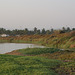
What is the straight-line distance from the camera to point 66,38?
152ft

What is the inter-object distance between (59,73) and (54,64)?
254 cm

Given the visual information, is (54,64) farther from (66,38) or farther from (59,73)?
(66,38)

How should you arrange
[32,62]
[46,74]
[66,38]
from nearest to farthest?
[46,74] → [32,62] → [66,38]

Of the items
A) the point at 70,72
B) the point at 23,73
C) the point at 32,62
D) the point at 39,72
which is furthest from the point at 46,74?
the point at 32,62

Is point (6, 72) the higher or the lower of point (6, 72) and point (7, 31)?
the lower

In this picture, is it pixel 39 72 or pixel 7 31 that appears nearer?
pixel 39 72

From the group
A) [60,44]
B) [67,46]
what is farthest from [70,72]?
[60,44]

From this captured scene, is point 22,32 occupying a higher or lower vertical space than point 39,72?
higher

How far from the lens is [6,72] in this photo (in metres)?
11.1

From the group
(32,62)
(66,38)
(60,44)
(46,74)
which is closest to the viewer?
(46,74)

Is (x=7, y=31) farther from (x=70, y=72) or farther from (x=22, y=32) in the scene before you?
(x=70, y=72)

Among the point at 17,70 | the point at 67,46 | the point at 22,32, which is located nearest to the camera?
the point at 17,70

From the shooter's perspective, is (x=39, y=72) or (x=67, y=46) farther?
(x=67, y=46)

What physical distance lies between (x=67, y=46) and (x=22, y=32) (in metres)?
94.8
